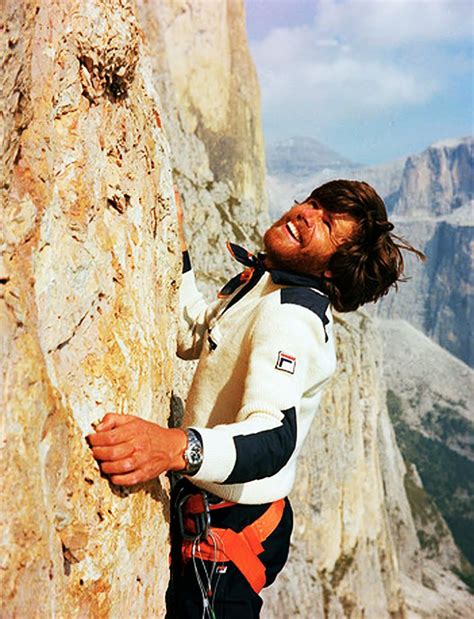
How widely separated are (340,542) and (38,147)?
122 feet

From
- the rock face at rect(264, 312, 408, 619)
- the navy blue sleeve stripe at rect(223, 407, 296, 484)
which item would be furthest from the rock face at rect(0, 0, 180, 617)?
the rock face at rect(264, 312, 408, 619)

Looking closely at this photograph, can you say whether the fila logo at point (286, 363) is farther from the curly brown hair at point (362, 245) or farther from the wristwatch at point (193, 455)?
the curly brown hair at point (362, 245)

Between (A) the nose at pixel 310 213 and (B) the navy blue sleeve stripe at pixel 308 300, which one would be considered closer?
(B) the navy blue sleeve stripe at pixel 308 300

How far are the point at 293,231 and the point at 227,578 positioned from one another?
198cm

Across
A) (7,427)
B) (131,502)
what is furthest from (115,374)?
(7,427)

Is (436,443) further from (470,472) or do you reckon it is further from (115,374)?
(115,374)

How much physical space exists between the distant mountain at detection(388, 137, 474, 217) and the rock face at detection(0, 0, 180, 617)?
592ft

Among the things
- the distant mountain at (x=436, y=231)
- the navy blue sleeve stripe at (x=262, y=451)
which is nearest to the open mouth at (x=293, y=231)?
the navy blue sleeve stripe at (x=262, y=451)

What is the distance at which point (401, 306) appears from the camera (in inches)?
5842

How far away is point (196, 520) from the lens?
11.1ft

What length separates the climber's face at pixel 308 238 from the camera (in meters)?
3.25

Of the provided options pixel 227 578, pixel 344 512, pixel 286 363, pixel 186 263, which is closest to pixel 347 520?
pixel 344 512

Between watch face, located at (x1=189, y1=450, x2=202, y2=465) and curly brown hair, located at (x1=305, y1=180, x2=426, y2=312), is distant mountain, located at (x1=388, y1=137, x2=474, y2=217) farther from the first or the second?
watch face, located at (x1=189, y1=450, x2=202, y2=465)

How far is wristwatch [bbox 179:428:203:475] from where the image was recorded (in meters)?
2.46
